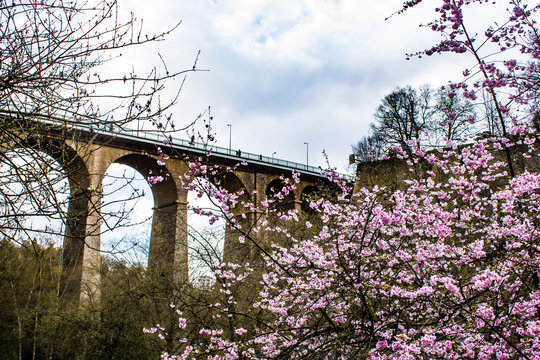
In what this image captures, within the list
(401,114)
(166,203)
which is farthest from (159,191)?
(401,114)

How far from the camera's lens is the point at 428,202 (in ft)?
20.4

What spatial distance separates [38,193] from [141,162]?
18.6 metres

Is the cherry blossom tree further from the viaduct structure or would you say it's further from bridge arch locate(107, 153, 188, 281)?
bridge arch locate(107, 153, 188, 281)

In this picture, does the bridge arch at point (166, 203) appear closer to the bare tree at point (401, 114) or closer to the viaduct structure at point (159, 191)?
the viaduct structure at point (159, 191)

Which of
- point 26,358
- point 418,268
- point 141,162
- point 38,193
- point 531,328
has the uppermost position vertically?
point 141,162

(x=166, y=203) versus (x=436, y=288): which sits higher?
(x=166, y=203)

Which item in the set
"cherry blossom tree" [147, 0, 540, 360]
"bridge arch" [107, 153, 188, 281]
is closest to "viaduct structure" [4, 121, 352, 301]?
"bridge arch" [107, 153, 188, 281]

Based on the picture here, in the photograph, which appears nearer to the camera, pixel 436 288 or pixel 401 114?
pixel 436 288

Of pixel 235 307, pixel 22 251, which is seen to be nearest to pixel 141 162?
pixel 22 251

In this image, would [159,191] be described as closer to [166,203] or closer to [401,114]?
[166,203]

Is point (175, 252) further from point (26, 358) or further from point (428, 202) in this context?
point (428, 202)

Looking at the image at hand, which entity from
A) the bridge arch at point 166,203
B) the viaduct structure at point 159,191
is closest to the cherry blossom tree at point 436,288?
the viaduct structure at point 159,191

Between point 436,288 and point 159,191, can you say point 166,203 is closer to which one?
point 159,191

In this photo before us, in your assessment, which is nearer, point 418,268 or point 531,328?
point 531,328
